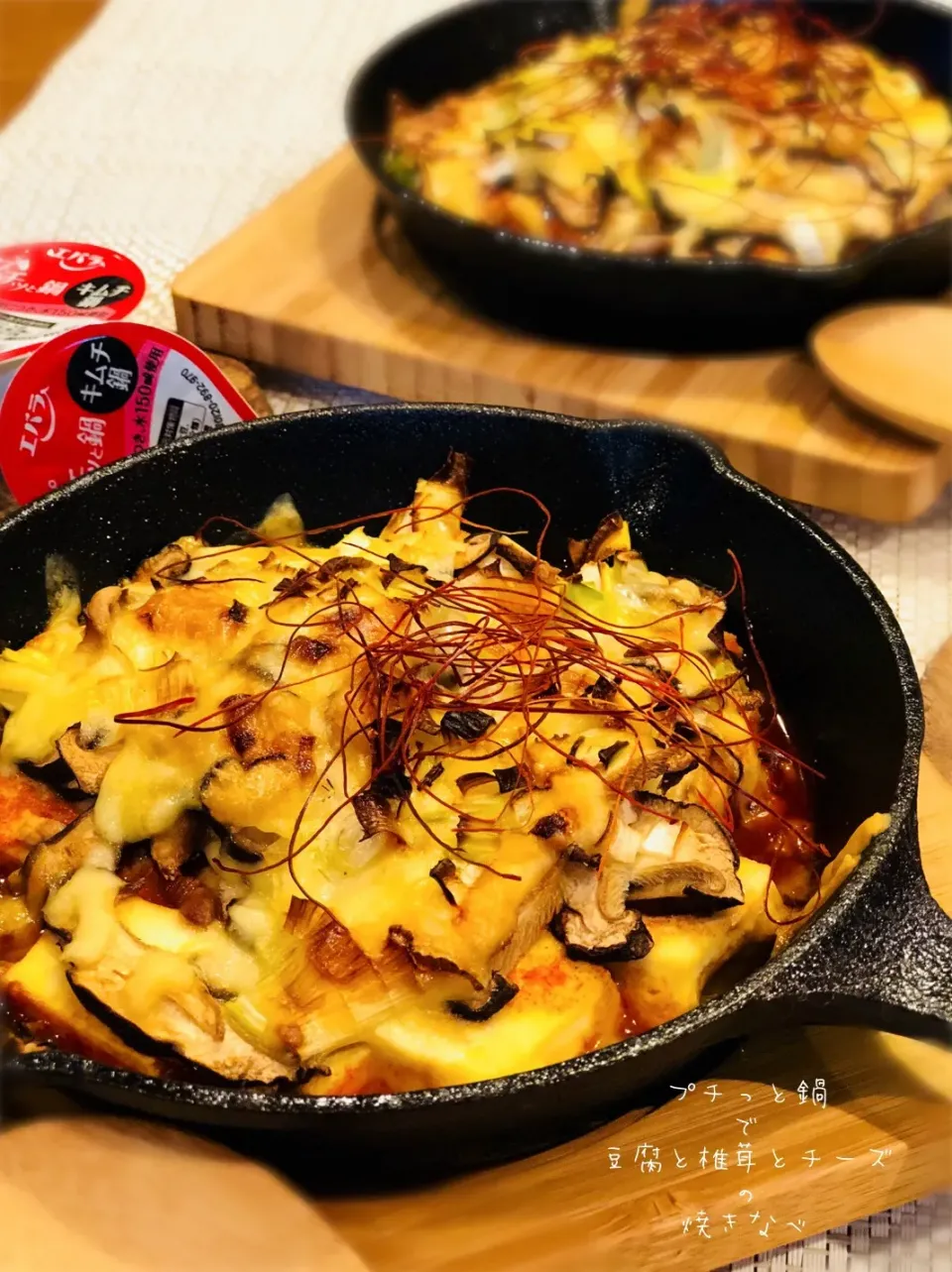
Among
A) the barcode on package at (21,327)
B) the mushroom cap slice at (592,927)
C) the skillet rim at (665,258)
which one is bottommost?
the mushroom cap slice at (592,927)

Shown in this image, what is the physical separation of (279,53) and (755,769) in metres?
3.11

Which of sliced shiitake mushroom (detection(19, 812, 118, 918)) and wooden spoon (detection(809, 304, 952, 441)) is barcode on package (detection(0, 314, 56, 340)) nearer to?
sliced shiitake mushroom (detection(19, 812, 118, 918))

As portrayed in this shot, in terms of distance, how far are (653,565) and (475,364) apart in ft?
2.54

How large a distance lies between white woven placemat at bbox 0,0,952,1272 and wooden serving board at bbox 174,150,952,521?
123 millimetres

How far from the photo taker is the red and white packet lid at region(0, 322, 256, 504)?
5.75ft

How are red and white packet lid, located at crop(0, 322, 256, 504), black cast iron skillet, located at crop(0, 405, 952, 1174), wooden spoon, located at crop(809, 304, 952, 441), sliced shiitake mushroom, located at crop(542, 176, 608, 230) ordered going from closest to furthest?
black cast iron skillet, located at crop(0, 405, 952, 1174), red and white packet lid, located at crop(0, 322, 256, 504), wooden spoon, located at crop(809, 304, 952, 441), sliced shiitake mushroom, located at crop(542, 176, 608, 230)

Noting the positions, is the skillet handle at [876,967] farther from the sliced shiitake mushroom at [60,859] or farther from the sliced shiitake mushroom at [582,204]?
the sliced shiitake mushroom at [582,204]

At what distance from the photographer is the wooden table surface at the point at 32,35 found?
3889 millimetres

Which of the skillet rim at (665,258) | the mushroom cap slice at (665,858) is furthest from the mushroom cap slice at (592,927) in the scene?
the skillet rim at (665,258)

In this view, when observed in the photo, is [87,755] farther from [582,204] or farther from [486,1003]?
[582,204]

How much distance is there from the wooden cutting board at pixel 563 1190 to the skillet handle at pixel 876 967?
180 millimetres

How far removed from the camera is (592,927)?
116cm

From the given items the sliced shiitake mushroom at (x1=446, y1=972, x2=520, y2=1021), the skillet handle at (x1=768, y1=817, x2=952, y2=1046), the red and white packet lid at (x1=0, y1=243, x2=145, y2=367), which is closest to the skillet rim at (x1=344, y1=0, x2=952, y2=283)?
the red and white packet lid at (x1=0, y1=243, x2=145, y2=367)

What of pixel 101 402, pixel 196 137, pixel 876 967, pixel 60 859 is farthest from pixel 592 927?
pixel 196 137
